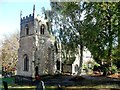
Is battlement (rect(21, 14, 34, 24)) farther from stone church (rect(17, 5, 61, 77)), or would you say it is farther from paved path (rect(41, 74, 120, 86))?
paved path (rect(41, 74, 120, 86))

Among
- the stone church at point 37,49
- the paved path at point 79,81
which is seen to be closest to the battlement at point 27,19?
the stone church at point 37,49

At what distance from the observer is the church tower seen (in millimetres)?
3180

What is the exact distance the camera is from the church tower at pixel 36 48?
3.18 meters

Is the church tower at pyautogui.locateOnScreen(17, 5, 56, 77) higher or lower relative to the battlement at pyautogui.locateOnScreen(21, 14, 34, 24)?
lower

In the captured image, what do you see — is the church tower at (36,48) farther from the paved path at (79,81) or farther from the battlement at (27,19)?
the paved path at (79,81)

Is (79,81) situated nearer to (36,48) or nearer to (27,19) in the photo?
(36,48)

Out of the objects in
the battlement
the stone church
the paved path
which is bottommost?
the paved path

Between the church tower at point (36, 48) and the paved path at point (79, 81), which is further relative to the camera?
the church tower at point (36, 48)

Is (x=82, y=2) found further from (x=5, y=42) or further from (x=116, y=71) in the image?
(x=5, y=42)

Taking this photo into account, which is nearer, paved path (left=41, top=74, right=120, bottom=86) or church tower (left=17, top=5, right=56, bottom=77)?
paved path (left=41, top=74, right=120, bottom=86)

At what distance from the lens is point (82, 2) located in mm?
4125

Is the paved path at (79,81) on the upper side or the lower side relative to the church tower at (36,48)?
lower

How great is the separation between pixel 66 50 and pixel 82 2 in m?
1.04

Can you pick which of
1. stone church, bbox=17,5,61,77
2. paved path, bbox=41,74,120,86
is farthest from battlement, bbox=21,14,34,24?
paved path, bbox=41,74,120,86
